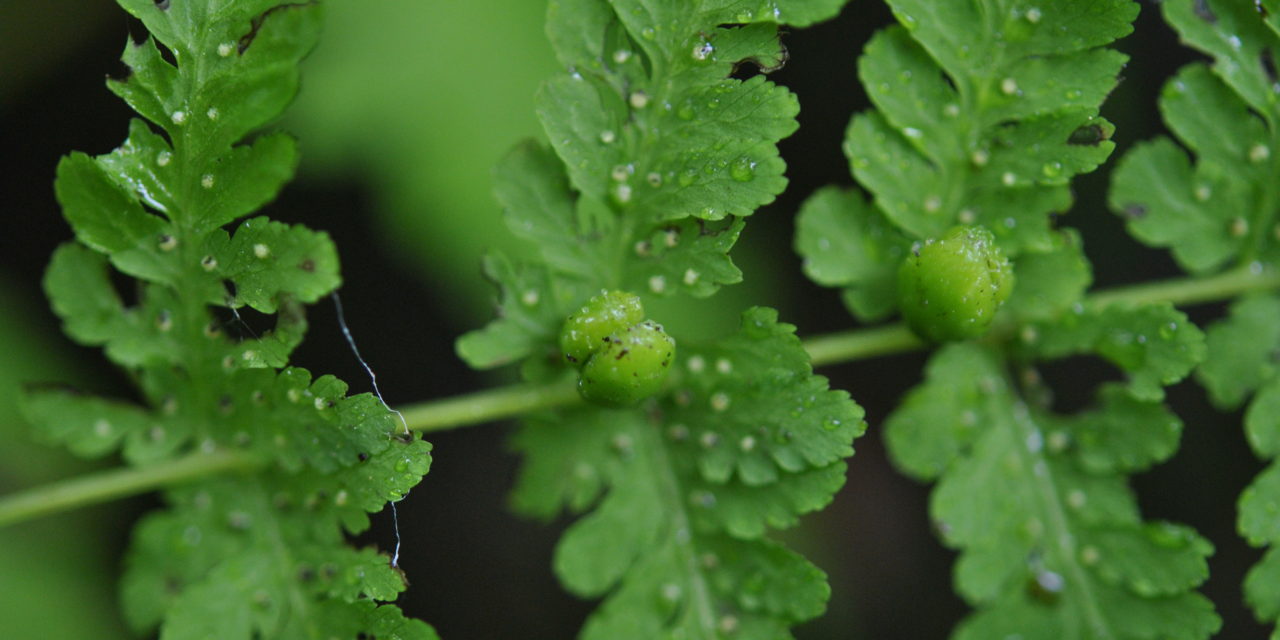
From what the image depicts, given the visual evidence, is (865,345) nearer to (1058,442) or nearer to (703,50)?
(1058,442)

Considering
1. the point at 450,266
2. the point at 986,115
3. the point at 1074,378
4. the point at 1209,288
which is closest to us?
the point at 986,115

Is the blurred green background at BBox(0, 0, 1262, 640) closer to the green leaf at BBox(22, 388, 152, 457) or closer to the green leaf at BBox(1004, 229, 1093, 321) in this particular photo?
the green leaf at BBox(22, 388, 152, 457)

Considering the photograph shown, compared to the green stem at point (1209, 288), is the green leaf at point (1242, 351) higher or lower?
lower

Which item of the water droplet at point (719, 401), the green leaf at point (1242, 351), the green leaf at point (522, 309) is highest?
the green leaf at point (522, 309)

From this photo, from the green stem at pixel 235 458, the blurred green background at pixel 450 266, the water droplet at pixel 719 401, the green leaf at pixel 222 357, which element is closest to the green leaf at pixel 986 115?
the green stem at pixel 235 458

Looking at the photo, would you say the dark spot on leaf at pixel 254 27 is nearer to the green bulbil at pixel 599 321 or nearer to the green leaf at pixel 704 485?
the green bulbil at pixel 599 321

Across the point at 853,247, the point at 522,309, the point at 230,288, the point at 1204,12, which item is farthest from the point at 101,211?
the point at 1204,12
